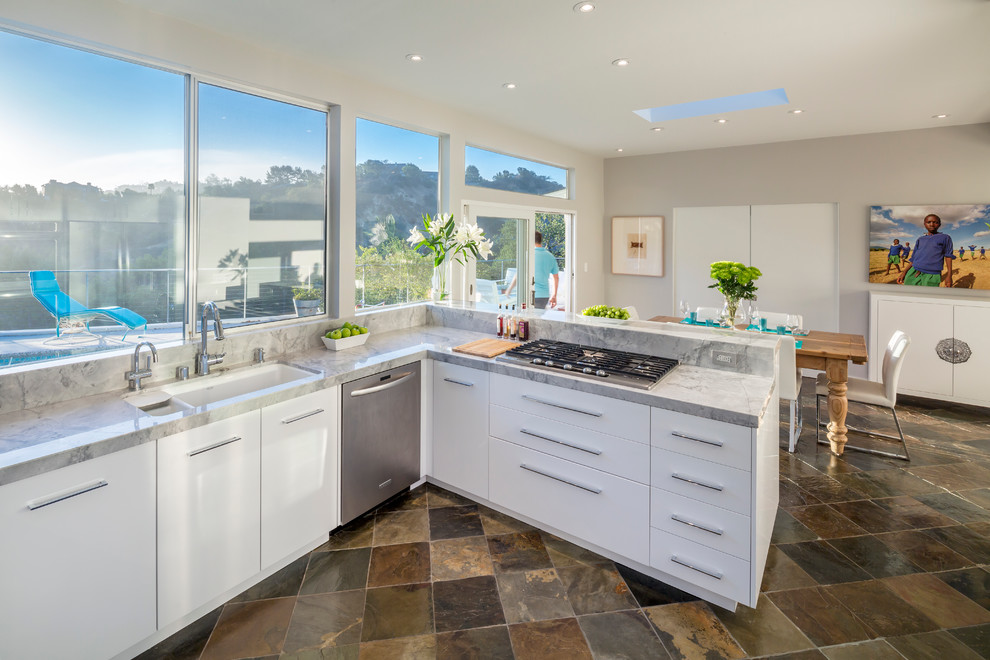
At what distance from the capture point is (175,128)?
2.60 meters

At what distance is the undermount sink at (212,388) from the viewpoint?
2.18m

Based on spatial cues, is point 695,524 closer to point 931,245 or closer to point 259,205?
point 259,205

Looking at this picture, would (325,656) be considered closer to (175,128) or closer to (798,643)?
(798,643)

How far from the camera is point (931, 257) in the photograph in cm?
495

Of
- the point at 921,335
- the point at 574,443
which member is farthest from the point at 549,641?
the point at 921,335

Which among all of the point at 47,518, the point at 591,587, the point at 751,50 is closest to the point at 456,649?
the point at 591,587

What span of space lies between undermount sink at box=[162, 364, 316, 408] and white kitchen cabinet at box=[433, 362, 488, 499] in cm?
73

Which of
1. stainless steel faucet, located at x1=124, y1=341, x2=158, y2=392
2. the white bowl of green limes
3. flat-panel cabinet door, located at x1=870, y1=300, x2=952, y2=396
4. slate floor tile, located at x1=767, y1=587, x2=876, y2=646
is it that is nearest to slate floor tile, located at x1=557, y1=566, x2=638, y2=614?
slate floor tile, located at x1=767, y1=587, x2=876, y2=646

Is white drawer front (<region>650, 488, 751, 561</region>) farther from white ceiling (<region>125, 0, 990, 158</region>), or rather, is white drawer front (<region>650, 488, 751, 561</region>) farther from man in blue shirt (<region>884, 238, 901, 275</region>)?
man in blue shirt (<region>884, 238, 901, 275</region>)

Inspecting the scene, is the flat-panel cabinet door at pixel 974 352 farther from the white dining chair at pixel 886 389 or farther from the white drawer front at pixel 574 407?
the white drawer front at pixel 574 407

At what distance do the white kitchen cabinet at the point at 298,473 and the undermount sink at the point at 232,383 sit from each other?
166mm

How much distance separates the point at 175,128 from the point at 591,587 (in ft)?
9.73

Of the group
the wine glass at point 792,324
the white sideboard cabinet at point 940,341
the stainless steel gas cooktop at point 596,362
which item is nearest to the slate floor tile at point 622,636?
the stainless steel gas cooktop at point 596,362

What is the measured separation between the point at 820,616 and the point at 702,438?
0.84 m
